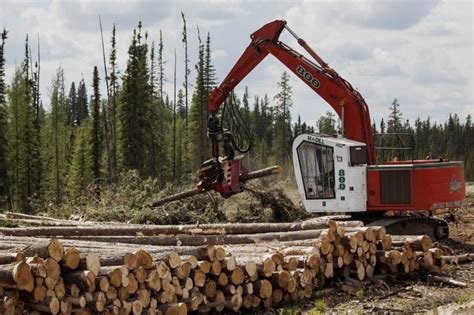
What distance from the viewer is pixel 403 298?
10508 millimetres

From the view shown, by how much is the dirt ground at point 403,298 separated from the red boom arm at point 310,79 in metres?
4.52

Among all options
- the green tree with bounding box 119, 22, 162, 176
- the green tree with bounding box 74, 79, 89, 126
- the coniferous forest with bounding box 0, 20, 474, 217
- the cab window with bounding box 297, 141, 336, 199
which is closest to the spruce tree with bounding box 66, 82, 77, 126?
the green tree with bounding box 74, 79, 89, 126

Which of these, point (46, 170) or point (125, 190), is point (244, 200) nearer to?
point (125, 190)

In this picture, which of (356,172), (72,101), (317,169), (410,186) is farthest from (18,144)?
(72,101)

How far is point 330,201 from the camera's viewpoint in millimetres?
15656

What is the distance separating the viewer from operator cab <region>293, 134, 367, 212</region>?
50.6 ft

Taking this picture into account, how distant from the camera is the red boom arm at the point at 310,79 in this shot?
16297mm

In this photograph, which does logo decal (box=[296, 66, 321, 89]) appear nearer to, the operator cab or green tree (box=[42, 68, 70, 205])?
the operator cab

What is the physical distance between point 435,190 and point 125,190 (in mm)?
10263

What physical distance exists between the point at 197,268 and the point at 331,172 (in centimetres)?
691

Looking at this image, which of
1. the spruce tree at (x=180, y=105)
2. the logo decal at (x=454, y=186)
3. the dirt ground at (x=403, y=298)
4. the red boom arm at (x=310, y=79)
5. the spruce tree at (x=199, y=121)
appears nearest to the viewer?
the dirt ground at (x=403, y=298)

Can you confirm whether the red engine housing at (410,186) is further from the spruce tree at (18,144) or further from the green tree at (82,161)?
the green tree at (82,161)

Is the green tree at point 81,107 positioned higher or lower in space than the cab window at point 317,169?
higher

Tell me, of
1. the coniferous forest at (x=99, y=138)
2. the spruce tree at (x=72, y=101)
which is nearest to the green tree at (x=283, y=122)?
the coniferous forest at (x=99, y=138)
